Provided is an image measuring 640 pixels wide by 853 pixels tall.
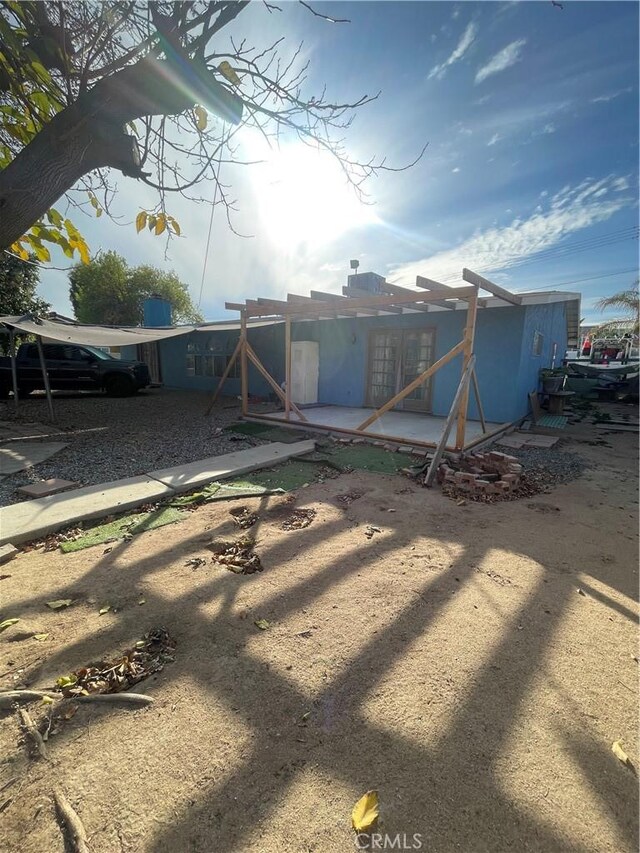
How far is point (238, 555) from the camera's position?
116 inches

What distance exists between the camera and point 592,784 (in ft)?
4.36

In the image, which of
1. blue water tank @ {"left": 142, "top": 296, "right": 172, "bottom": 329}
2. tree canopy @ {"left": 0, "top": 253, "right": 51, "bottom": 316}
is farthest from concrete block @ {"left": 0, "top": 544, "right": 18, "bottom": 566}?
blue water tank @ {"left": 142, "top": 296, "right": 172, "bottom": 329}

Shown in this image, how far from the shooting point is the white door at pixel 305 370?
9.87m

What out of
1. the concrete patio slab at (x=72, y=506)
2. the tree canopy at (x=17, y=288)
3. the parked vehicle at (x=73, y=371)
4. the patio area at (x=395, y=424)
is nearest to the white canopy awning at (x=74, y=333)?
the patio area at (x=395, y=424)

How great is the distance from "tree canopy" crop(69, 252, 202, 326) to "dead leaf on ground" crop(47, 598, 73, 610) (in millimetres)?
26015

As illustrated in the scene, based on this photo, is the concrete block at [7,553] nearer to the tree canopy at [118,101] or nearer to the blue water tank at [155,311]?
the tree canopy at [118,101]

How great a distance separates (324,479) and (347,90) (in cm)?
392

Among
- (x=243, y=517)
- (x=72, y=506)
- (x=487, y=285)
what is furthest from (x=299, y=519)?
(x=487, y=285)

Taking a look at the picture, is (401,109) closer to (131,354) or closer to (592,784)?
(592,784)

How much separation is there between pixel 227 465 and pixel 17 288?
15.1 meters

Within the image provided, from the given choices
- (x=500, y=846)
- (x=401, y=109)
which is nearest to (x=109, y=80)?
(x=401, y=109)

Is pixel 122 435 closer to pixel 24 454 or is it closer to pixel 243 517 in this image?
pixel 24 454

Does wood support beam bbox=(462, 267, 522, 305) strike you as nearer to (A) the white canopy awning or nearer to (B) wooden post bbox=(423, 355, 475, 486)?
(B) wooden post bbox=(423, 355, 475, 486)

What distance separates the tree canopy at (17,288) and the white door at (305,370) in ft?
35.1
